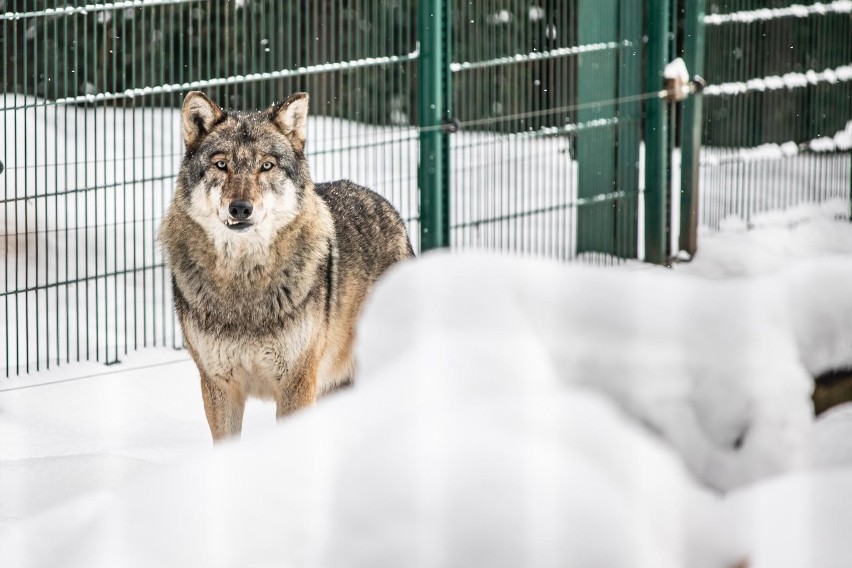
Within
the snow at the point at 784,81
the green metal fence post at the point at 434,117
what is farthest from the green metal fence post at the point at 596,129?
the green metal fence post at the point at 434,117

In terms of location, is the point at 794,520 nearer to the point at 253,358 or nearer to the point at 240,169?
the point at 253,358

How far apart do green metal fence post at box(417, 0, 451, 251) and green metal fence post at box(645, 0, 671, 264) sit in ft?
5.72

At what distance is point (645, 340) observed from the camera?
2.28m

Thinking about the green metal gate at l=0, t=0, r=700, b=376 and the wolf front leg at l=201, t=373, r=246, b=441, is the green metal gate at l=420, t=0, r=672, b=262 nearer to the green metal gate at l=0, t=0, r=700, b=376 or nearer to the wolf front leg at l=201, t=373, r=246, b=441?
the green metal gate at l=0, t=0, r=700, b=376

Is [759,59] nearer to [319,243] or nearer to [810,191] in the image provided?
[810,191]

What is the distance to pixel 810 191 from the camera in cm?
1016

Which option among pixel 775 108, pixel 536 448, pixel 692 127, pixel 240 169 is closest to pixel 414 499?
pixel 536 448

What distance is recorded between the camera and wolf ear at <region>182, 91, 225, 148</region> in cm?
541

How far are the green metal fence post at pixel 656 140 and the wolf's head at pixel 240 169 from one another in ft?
12.4

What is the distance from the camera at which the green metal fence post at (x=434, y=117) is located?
7.59m

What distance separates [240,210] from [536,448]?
354 centimetres

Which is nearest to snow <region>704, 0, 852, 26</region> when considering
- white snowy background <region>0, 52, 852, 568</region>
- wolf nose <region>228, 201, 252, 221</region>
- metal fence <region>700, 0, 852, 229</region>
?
metal fence <region>700, 0, 852, 229</region>

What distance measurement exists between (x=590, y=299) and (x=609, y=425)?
32 centimetres

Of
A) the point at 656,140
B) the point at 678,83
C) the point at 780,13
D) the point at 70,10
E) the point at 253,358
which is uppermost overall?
the point at 780,13
